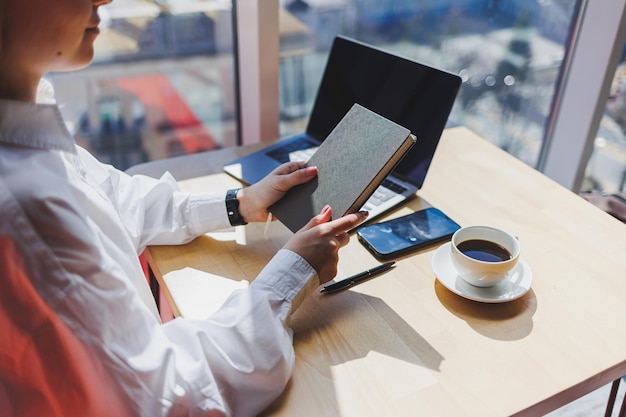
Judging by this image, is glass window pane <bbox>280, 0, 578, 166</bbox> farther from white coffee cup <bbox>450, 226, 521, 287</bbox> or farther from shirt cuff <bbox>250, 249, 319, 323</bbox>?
shirt cuff <bbox>250, 249, 319, 323</bbox>

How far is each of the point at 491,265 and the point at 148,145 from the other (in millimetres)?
1206

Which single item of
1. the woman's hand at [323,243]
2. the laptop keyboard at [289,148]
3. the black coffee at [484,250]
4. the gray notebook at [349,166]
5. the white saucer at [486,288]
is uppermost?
the gray notebook at [349,166]

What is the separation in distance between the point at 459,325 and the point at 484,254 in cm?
12

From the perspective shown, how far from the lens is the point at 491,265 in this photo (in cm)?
83

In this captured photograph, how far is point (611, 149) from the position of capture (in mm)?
1879

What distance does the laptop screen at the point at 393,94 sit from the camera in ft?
3.62

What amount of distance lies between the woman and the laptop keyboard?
473 millimetres

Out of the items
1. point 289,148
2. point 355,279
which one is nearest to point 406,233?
point 355,279

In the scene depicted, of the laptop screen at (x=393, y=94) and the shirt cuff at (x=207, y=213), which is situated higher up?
the laptop screen at (x=393, y=94)

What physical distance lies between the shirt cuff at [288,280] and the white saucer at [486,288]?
22cm

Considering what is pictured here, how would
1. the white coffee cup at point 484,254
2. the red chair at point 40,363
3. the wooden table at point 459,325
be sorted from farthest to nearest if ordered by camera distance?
the white coffee cup at point 484,254, the wooden table at point 459,325, the red chair at point 40,363

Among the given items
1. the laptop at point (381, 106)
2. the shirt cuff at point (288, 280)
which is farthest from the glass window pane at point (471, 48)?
the shirt cuff at point (288, 280)

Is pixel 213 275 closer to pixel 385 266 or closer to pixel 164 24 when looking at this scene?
pixel 385 266

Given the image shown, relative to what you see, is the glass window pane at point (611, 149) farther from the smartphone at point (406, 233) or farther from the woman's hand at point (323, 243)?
the woman's hand at point (323, 243)
